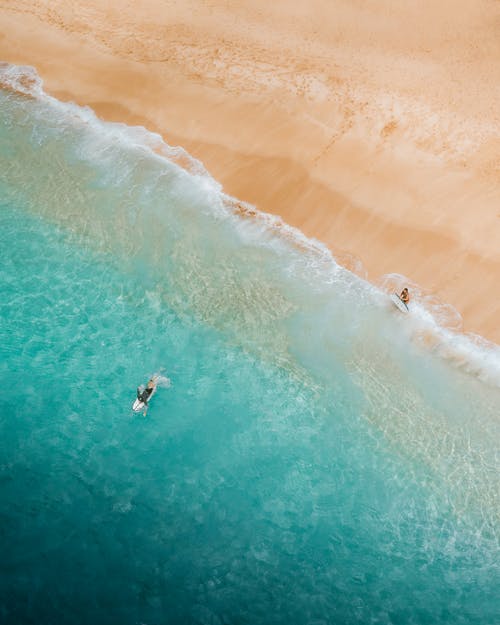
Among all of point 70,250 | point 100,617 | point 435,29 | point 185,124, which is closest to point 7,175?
point 70,250

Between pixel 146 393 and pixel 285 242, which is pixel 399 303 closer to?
pixel 285 242

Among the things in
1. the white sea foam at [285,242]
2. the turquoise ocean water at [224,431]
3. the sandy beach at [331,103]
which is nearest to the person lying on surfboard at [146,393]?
the turquoise ocean water at [224,431]

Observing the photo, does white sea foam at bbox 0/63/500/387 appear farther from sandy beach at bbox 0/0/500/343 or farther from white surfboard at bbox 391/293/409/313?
sandy beach at bbox 0/0/500/343

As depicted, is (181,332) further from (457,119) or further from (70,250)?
(457,119)

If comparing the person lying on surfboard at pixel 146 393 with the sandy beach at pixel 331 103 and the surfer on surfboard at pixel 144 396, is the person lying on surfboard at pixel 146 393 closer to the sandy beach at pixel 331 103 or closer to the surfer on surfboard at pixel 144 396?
the surfer on surfboard at pixel 144 396

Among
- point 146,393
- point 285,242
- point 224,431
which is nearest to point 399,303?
point 285,242

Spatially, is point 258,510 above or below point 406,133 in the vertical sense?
below
